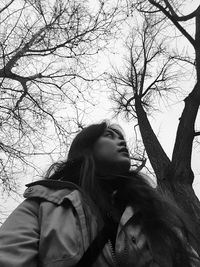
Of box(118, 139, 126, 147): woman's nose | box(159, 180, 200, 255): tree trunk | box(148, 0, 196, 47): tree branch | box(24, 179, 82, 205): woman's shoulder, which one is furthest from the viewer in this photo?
box(148, 0, 196, 47): tree branch

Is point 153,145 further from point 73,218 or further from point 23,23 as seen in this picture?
point 73,218

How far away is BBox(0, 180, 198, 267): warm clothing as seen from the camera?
4.33ft

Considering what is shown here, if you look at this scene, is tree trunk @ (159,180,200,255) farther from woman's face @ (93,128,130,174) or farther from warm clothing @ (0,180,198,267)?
warm clothing @ (0,180,198,267)

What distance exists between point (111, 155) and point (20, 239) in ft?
2.77

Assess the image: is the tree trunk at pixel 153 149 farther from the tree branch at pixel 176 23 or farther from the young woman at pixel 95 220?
the young woman at pixel 95 220

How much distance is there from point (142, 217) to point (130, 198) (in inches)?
6.0

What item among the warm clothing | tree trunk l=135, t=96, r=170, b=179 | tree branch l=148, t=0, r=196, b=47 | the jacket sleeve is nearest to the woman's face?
the warm clothing

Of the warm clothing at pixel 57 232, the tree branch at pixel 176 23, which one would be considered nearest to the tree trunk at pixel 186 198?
the warm clothing at pixel 57 232

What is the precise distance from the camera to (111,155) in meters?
2.02

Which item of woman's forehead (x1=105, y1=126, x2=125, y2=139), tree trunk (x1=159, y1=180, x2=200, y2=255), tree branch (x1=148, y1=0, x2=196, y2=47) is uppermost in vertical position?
tree branch (x1=148, y1=0, x2=196, y2=47)

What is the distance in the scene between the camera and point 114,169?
1.98 metres

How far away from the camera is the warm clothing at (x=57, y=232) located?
132cm

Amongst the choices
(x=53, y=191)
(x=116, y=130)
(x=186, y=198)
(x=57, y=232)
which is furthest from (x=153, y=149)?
(x=57, y=232)

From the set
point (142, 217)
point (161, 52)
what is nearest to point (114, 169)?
point (142, 217)
